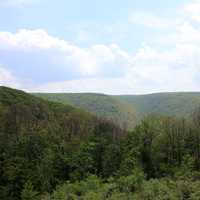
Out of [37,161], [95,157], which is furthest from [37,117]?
[95,157]

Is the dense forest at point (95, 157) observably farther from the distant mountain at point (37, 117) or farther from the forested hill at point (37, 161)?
the distant mountain at point (37, 117)

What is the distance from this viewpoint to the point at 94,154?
321 ft

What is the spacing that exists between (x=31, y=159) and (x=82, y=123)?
6204cm

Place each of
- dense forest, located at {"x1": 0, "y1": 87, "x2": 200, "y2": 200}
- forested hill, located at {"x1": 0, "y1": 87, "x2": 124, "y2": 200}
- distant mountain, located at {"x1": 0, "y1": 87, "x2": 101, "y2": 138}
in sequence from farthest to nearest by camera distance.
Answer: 1. distant mountain, located at {"x1": 0, "y1": 87, "x2": 101, "y2": 138}
2. forested hill, located at {"x1": 0, "y1": 87, "x2": 124, "y2": 200}
3. dense forest, located at {"x1": 0, "y1": 87, "x2": 200, "y2": 200}

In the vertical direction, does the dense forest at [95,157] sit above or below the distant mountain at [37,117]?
below

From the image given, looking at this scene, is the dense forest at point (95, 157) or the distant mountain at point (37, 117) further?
the distant mountain at point (37, 117)

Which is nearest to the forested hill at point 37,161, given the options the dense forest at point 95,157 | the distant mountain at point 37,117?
the dense forest at point 95,157

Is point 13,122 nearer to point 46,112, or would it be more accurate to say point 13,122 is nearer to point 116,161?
point 46,112

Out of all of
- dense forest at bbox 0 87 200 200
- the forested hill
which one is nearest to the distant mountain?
the forested hill

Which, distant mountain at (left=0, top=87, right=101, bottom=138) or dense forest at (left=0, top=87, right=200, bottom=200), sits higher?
distant mountain at (left=0, top=87, right=101, bottom=138)

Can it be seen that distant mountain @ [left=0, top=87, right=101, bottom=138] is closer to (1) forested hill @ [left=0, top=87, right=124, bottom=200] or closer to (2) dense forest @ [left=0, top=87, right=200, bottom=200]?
(1) forested hill @ [left=0, top=87, right=124, bottom=200]

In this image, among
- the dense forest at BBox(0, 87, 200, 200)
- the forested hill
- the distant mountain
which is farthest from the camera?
the distant mountain

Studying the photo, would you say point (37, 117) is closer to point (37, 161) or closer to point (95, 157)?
point (37, 161)

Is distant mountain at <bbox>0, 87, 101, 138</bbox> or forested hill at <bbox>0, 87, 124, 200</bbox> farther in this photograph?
distant mountain at <bbox>0, 87, 101, 138</bbox>
